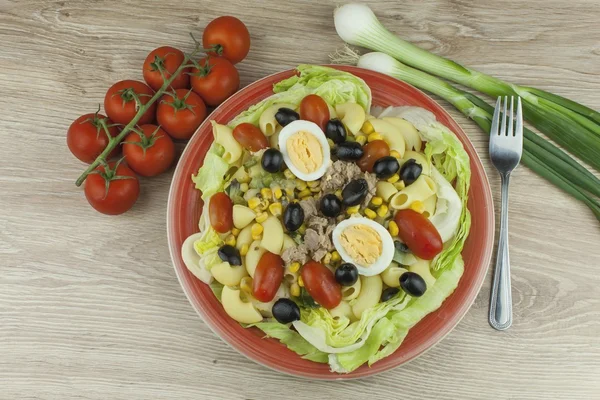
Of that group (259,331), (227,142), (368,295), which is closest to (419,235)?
(368,295)

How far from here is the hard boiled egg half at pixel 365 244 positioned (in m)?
2.29

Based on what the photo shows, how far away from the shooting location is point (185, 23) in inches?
116

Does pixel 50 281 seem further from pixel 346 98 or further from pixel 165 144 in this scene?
pixel 346 98

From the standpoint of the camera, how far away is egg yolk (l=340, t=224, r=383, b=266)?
229 centimetres

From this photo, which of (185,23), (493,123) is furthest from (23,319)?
(493,123)

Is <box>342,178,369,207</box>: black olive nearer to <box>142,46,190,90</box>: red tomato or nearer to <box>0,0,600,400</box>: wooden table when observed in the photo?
<box>0,0,600,400</box>: wooden table

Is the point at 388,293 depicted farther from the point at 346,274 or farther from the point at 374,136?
the point at 374,136

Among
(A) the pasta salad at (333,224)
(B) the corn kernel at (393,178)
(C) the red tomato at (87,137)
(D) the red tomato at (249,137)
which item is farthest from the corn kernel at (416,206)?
(C) the red tomato at (87,137)

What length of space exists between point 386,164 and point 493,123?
0.70 metres

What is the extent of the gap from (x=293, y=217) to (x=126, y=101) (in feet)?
3.13

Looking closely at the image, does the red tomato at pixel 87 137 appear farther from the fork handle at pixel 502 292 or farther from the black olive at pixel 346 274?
the fork handle at pixel 502 292

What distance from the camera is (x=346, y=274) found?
2.23 m

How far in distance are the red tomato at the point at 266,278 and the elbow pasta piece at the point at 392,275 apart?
417mm

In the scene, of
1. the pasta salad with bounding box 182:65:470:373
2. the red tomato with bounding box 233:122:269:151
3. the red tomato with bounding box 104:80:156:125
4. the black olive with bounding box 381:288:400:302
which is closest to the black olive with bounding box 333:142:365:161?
the pasta salad with bounding box 182:65:470:373
